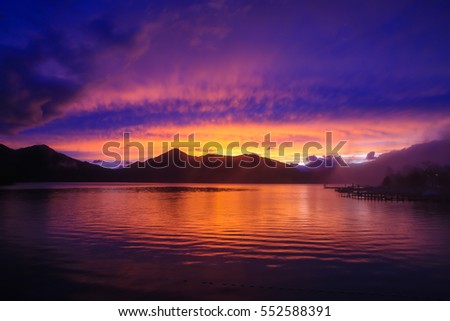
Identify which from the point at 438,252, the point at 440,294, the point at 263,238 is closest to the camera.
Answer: the point at 440,294

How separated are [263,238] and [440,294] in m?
16.0

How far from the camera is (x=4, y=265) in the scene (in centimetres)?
2002

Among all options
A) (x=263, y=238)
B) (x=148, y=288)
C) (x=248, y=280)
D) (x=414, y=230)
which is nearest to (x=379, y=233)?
(x=414, y=230)

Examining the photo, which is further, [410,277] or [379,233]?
[379,233]

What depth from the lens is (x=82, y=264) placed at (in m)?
20.5

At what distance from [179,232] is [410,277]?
2073 cm

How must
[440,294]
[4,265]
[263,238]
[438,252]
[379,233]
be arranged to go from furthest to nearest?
[379,233], [263,238], [438,252], [4,265], [440,294]

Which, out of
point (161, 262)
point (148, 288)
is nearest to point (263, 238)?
point (161, 262)
